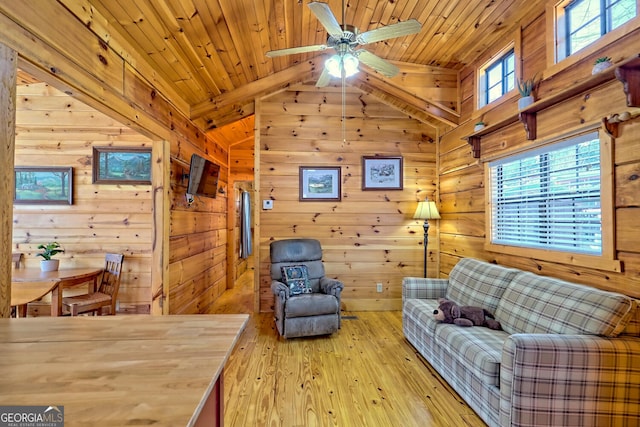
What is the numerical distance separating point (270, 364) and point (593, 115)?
3109mm

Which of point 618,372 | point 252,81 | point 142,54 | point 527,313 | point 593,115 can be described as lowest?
point 618,372

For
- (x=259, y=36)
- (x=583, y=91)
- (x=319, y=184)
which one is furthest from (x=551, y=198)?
(x=259, y=36)

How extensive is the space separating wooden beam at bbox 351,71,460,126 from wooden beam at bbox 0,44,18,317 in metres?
3.37

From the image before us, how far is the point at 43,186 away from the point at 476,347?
4.50 meters

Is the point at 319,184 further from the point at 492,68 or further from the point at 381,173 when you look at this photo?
the point at 492,68

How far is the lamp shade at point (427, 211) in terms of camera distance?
386 centimetres

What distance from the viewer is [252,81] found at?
12.2 feet

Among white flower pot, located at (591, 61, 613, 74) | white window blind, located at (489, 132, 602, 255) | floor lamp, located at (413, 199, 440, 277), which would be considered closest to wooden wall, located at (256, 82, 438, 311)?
floor lamp, located at (413, 199, 440, 277)

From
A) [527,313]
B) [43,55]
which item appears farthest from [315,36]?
[527,313]

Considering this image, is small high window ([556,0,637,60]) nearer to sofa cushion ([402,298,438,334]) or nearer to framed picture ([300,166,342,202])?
sofa cushion ([402,298,438,334])

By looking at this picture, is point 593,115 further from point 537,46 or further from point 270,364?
point 270,364

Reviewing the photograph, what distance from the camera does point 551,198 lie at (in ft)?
8.02

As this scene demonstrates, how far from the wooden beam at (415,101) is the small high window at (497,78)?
0.46 metres

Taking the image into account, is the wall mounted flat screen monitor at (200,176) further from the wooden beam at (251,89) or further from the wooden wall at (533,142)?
the wooden wall at (533,142)
